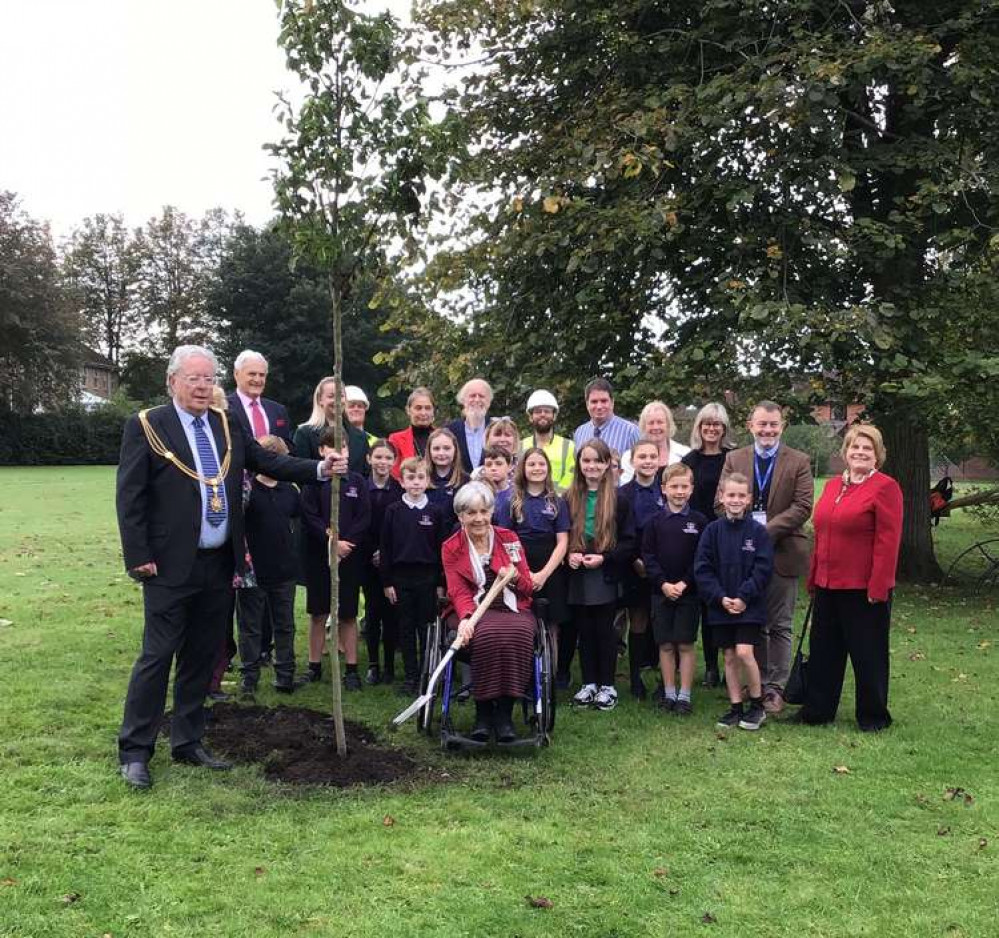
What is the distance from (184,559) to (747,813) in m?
3.14

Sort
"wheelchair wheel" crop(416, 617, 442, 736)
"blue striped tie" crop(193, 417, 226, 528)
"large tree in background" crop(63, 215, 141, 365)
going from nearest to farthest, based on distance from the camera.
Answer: "blue striped tie" crop(193, 417, 226, 528)
"wheelchair wheel" crop(416, 617, 442, 736)
"large tree in background" crop(63, 215, 141, 365)

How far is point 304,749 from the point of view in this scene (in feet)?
17.6

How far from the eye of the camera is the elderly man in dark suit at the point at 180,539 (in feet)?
15.7

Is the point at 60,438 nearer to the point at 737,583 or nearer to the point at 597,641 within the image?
the point at 597,641

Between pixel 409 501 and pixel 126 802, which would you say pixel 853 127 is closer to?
pixel 409 501

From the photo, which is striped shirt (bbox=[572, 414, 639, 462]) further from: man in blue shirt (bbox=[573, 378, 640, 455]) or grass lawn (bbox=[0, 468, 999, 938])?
grass lawn (bbox=[0, 468, 999, 938])

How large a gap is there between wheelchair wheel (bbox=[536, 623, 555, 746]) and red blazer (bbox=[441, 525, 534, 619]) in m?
0.30

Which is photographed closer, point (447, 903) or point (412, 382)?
point (447, 903)

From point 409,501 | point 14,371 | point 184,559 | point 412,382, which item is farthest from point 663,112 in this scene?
point 14,371

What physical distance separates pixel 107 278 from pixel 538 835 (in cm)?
6706

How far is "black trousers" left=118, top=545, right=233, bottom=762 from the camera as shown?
487 centimetres

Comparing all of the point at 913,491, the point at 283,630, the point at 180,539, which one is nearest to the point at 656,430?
the point at 283,630

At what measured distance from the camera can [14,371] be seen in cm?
4459

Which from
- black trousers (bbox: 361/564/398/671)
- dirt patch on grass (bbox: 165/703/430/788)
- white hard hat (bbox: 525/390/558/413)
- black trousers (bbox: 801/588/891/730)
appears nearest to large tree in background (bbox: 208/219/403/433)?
black trousers (bbox: 361/564/398/671)
